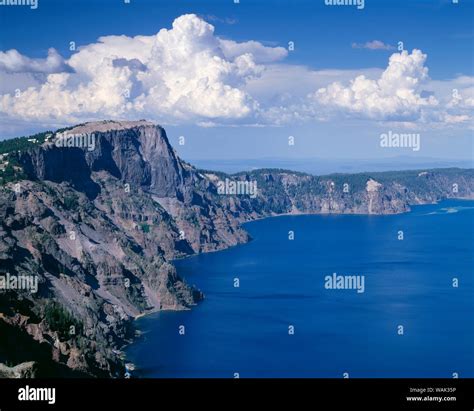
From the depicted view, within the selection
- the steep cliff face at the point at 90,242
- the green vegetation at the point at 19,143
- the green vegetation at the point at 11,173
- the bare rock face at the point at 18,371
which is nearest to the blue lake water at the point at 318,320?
the steep cliff face at the point at 90,242

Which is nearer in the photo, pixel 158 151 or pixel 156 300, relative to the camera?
pixel 156 300

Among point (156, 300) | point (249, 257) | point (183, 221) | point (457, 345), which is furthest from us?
point (183, 221)

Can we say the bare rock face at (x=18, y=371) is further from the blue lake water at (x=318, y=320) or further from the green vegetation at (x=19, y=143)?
the green vegetation at (x=19, y=143)

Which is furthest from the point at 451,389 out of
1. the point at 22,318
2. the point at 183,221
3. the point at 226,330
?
the point at 183,221

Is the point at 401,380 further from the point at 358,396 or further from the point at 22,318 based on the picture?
the point at 22,318

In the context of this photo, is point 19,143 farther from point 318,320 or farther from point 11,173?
point 318,320
